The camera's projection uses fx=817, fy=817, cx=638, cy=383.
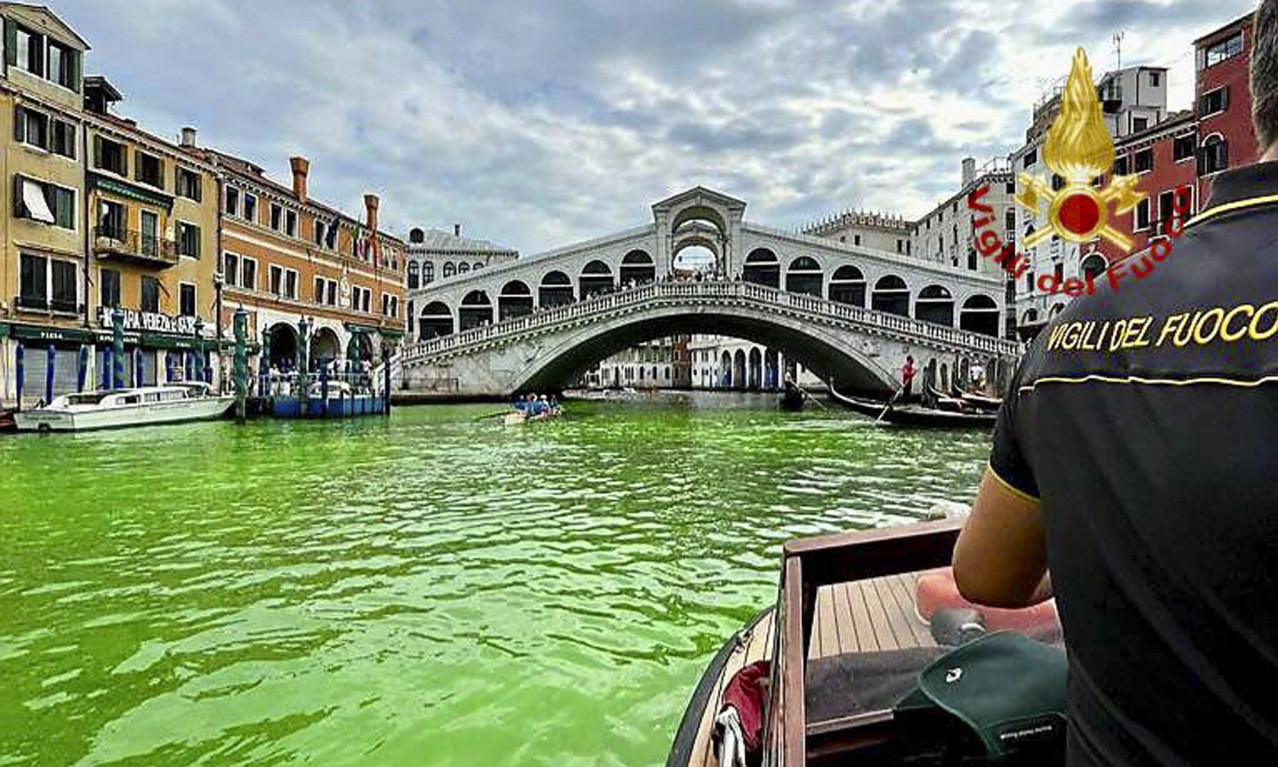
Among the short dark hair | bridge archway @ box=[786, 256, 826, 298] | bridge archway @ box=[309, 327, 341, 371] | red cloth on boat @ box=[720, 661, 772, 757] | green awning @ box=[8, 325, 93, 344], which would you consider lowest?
red cloth on boat @ box=[720, 661, 772, 757]

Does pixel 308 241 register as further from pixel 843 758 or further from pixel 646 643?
pixel 843 758

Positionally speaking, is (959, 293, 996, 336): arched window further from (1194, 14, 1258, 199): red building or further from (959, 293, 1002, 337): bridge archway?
(1194, 14, 1258, 199): red building

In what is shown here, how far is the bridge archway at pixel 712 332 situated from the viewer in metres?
25.1

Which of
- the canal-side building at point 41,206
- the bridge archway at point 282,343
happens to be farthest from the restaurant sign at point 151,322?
Result: the bridge archway at point 282,343

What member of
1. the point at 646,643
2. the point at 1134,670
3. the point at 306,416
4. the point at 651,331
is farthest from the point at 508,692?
the point at 651,331

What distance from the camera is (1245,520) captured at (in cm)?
69

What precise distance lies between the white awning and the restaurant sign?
239 centimetres

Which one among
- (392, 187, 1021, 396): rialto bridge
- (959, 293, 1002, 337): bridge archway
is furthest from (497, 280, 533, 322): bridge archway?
(959, 293, 1002, 337): bridge archway

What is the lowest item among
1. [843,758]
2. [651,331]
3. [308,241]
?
[843,758]

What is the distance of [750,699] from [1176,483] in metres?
1.43

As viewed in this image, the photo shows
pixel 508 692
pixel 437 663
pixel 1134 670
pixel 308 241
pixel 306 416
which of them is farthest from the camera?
pixel 308 241

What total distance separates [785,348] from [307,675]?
94.0ft

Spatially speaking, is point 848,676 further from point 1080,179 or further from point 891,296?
point 891,296

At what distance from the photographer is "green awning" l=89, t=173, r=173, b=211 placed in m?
18.7
